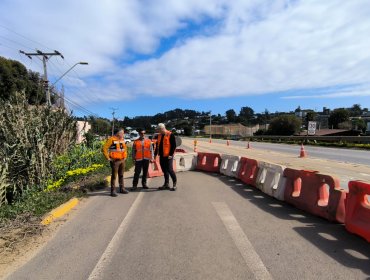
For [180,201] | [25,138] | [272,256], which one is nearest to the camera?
[272,256]

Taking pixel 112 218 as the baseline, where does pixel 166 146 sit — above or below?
above

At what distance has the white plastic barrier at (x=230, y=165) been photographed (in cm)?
1345

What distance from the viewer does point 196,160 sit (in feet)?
54.7

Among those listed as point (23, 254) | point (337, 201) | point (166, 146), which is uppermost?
point (166, 146)

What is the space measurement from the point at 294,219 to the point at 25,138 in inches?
273

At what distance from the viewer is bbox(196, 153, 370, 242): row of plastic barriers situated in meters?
6.02

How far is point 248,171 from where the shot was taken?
39.2 ft

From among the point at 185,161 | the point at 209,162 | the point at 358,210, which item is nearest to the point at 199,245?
the point at 358,210

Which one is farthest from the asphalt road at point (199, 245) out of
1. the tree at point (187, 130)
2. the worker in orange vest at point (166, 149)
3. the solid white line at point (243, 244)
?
the tree at point (187, 130)

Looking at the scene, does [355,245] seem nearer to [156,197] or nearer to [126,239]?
[126,239]

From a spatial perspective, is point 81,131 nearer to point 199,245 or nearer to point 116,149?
point 116,149

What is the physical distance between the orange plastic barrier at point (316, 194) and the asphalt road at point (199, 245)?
0.19m

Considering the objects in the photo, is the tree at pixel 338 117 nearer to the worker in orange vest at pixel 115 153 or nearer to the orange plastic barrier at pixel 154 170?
the orange plastic barrier at pixel 154 170

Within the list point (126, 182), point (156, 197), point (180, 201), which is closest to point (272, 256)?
point (180, 201)
